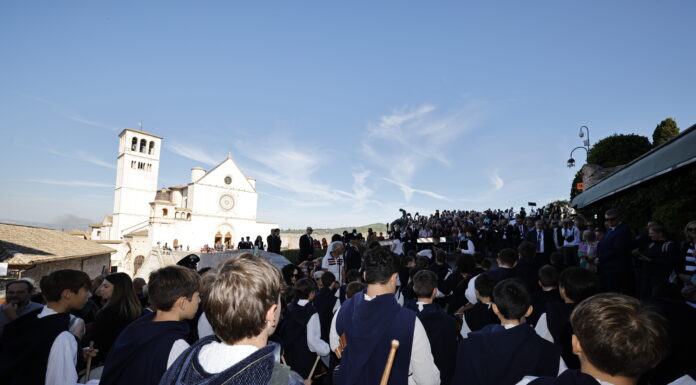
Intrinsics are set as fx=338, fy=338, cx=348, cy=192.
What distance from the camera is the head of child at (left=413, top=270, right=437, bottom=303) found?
11.7ft

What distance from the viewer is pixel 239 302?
55.6 inches

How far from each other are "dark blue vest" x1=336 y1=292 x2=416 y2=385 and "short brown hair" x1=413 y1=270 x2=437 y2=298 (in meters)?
0.90

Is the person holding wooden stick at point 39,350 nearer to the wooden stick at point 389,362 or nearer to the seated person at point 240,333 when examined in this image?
the seated person at point 240,333

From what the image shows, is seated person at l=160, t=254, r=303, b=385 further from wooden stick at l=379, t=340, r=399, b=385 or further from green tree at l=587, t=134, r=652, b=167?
green tree at l=587, t=134, r=652, b=167

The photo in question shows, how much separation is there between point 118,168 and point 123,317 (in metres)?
66.6

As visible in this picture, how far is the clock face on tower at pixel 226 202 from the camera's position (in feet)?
170

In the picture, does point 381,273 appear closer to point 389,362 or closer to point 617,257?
point 389,362

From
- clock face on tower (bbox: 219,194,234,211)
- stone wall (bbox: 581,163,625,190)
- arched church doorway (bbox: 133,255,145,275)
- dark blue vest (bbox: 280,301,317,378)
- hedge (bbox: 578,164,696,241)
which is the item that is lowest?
arched church doorway (bbox: 133,255,145,275)

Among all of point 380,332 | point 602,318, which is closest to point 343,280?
point 380,332

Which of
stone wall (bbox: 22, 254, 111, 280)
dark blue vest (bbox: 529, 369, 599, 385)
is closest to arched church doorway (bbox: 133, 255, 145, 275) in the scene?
stone wall (bbox: 22, 254, 111, 280)

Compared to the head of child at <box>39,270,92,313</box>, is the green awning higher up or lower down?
higher up

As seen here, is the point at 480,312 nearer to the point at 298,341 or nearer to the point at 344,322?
the point at 344,322

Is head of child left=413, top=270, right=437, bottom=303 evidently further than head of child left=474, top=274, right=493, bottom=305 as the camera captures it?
No

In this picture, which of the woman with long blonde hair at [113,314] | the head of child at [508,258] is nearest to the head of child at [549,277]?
the head of child at [508,258]
